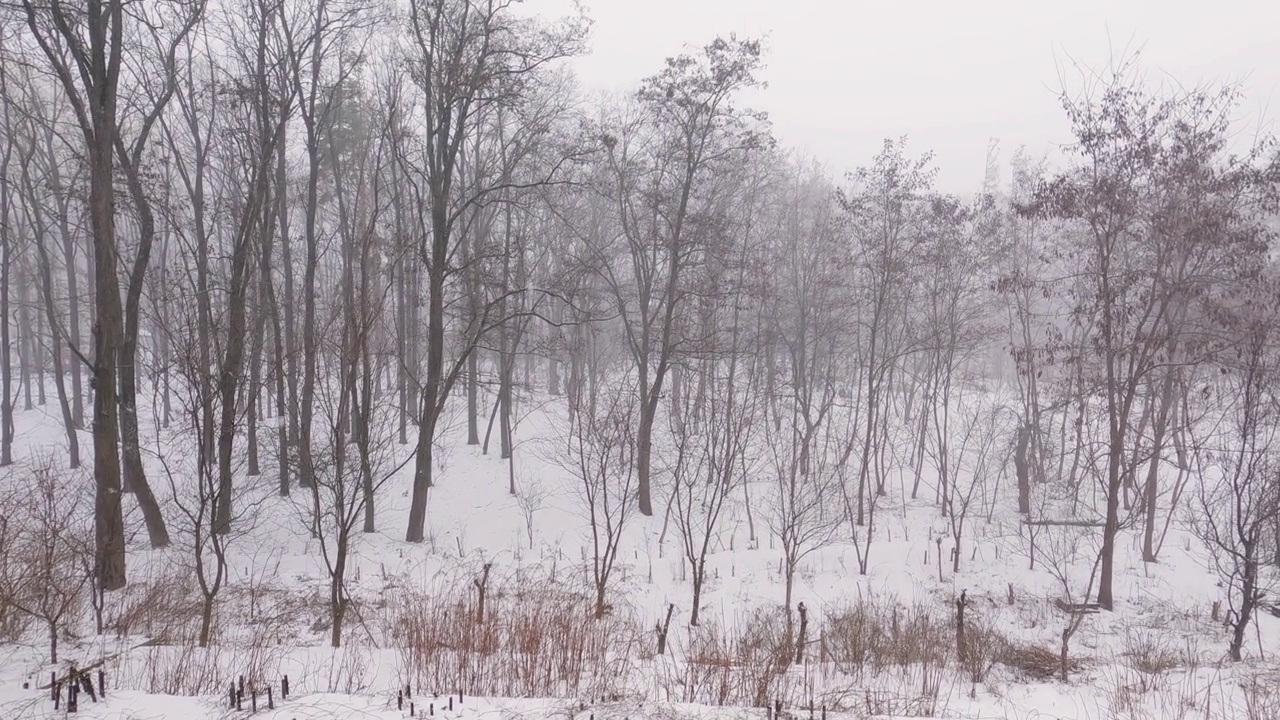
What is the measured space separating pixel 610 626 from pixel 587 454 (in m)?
7.67

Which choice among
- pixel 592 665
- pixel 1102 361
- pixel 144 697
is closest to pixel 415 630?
pixel 592 665

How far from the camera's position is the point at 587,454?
613 inches

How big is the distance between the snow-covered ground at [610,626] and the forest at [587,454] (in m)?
0.08

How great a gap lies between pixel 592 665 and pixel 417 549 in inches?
388

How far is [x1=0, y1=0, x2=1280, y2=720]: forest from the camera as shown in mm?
5922

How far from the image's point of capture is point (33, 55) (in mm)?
11461

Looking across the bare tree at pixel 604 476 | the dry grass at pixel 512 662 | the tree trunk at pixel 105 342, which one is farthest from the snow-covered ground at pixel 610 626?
the tree trunk at pixel 105 342

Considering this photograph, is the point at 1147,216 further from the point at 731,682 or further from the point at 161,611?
the point at 161,611

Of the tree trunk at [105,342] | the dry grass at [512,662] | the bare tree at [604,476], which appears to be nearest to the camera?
the dry grass at [512,662]

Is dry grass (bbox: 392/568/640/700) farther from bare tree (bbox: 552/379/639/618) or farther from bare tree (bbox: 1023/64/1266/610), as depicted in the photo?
bare tree (bbox: 1023/64/1266/610)

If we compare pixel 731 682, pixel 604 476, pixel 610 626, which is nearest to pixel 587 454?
pixel 604 476

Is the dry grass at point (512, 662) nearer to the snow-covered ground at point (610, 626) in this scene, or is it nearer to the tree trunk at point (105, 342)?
the snow-covered ground at point (610, 626)

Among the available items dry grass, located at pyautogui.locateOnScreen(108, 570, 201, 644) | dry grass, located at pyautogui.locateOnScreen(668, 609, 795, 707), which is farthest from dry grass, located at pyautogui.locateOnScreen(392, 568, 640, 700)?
dry grass, located at pyautogui.locateOnScreen(108, 570, 201, 644)

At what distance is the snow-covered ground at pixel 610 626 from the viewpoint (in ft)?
15.0
